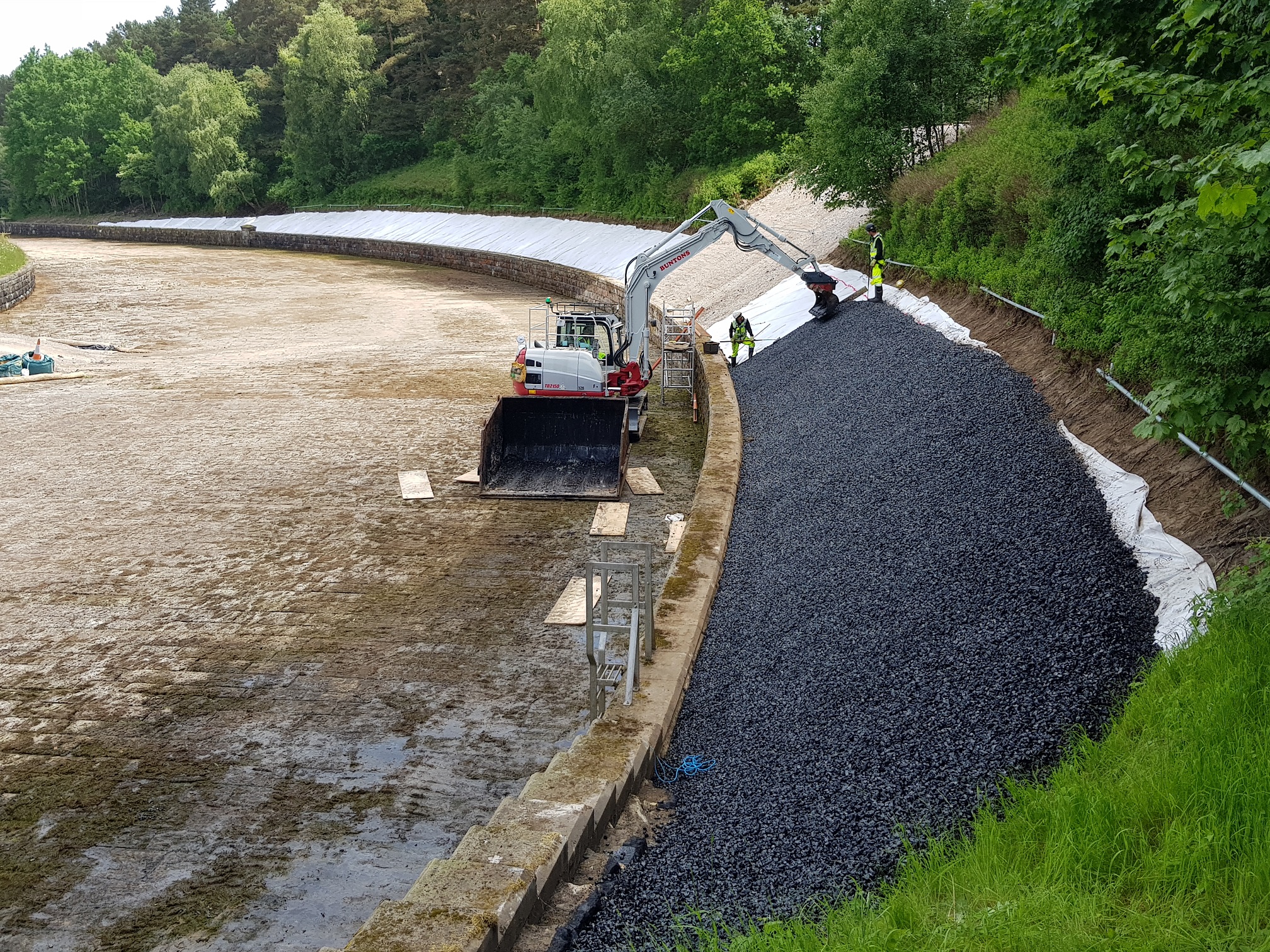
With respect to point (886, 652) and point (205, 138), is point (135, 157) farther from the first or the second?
point (886, 652)

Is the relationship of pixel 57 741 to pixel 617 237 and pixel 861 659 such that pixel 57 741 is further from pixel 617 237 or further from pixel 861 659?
pixel 617 237

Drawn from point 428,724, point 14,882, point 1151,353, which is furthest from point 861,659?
point 14,882

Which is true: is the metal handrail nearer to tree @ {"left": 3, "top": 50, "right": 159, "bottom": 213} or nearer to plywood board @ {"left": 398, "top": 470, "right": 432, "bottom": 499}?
plywood board @ {"left": 398, "top": 470, "right": 432, "bottom": 499}

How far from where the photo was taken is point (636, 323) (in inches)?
770

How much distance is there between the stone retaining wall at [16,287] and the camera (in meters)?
38.4

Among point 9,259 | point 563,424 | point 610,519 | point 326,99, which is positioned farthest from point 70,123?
point 610,519

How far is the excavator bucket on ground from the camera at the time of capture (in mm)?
16016

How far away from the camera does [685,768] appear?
24.0 ft

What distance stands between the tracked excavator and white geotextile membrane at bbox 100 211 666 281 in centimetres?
1650

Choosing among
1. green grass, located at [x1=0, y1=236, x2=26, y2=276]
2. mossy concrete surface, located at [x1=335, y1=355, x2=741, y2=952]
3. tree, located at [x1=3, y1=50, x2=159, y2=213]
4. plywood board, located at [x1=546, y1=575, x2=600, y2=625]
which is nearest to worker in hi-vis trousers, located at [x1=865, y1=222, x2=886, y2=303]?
plywood board, located at [x1=546, y1=575, x2=600, y2=625]

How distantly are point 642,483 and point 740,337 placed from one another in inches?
287

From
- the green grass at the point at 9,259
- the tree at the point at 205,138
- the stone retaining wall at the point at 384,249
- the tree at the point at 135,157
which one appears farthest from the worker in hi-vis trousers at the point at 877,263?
the tree at the point at 135,157

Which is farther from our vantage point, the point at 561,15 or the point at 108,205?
the point at 108,205

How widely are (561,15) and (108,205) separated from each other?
6102 centimetres
